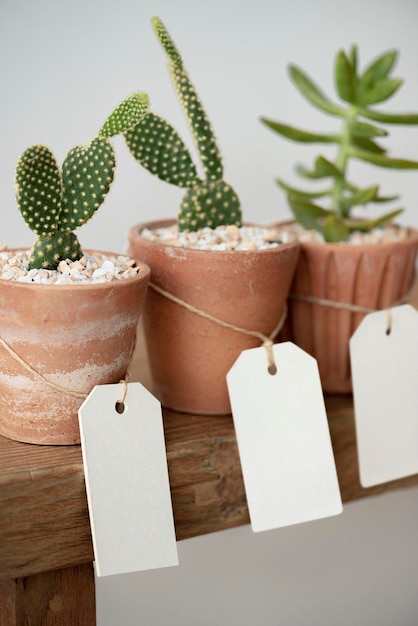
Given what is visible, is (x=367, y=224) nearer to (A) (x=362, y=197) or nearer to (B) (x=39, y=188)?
(A) (x=362, y=197)

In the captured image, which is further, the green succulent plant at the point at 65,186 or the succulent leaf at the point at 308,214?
the succulent leaf at the point at 308,214

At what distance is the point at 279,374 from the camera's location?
64 centimetres

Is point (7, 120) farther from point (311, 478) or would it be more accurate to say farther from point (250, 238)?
point (311, 478)

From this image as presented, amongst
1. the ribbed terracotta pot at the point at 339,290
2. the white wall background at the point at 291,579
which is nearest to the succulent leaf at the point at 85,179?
the ribbed terracotta pot at the point at 339,290

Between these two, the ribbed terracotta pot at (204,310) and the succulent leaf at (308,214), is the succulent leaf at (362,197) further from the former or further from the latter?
the ribbed terracotta pot at (204,310)

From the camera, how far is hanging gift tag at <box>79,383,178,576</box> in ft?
1.82

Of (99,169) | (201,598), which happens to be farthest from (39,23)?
(201,598)

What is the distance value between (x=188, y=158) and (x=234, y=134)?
409 mm

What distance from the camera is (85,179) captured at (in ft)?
1.87

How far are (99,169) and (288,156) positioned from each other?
62cm

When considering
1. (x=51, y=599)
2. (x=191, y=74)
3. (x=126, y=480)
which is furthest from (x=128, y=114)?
(x=191, y=74)

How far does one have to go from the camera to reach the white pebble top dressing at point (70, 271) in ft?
1.86

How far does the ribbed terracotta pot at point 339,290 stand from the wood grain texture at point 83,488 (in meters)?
0.04

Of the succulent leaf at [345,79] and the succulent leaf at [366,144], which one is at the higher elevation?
the succulent leaf at [345,79]
